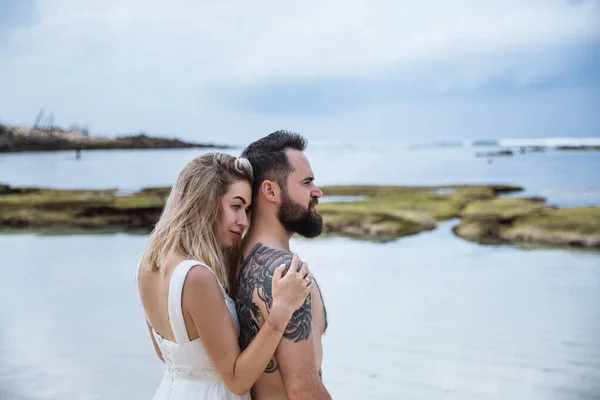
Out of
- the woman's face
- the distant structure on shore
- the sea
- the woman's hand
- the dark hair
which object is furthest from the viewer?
the distant structure on shore

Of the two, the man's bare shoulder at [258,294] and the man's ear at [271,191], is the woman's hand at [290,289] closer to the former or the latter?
the man's bare shoulder at [258,294]

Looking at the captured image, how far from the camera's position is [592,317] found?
16.8 meters

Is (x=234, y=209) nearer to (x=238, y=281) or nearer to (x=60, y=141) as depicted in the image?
(x=238, y=281)

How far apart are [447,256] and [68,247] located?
15763 mm

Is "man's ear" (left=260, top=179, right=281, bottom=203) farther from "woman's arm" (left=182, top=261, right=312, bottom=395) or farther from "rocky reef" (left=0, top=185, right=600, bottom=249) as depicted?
"rocky reef" (left=0, top=185, right=600, bottom=249)

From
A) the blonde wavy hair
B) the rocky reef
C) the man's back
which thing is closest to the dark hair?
the blonde wavy hair

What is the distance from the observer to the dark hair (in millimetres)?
3410

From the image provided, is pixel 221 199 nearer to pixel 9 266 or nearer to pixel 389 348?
pixel 389 348

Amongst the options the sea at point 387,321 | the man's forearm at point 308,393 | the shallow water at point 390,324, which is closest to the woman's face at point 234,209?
the man's forearm at point 308,393

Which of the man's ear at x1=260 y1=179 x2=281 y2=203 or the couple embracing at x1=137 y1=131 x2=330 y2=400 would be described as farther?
the man's ear at x1=260 y1=179 x2=281 y2=203

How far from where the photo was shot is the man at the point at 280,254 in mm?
3145

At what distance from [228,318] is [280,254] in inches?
15.4

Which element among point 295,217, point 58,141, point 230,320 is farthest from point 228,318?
point 58,141

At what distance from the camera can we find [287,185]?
3387 mm
